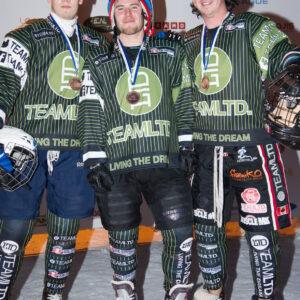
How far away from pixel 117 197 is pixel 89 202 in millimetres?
353

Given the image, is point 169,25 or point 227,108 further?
point 169,25

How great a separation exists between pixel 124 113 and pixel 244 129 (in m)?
0.73

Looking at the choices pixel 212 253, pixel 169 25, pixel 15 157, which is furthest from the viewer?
pixel 169 25

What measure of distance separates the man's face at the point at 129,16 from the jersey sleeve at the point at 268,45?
68 centimetres

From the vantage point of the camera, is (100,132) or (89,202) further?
(89,202)

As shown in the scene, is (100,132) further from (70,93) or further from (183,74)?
(183,74)

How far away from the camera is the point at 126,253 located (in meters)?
3.29

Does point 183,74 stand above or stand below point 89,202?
above

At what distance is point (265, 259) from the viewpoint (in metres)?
3.38

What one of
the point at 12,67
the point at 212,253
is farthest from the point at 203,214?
the point at 12,67

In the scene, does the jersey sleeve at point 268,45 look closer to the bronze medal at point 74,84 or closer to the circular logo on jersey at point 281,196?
the circular logo on jersey at point 281,196

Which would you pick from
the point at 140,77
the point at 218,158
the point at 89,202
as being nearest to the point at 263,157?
the point at 218,158

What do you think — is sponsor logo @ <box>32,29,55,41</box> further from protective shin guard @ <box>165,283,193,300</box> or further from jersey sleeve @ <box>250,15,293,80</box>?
protective shin guard @ <box>165,283,193,300</box>

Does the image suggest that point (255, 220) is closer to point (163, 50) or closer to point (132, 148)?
point (132, 148)
